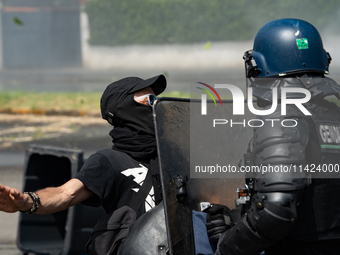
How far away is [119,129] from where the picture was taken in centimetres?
258

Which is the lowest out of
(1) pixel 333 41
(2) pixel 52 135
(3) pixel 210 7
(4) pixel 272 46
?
(2) pixel 52 135

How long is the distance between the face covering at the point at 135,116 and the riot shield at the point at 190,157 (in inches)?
10.3

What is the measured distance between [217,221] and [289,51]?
85cm

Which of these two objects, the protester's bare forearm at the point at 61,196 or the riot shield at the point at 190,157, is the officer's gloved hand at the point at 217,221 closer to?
the riot shield at the point at 190,157

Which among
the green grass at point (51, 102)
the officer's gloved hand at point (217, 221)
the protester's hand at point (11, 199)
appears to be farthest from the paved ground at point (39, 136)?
the officer's gloved hand at point (217, 221)

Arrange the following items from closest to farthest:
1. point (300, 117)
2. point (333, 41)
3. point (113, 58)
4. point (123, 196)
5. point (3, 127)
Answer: point (300, 117)
point (123, 196)
point (3, 127)
point (333, 41)
point (113, 58)

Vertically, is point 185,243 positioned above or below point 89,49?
below

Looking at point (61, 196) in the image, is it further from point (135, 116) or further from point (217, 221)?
point (217, 221)

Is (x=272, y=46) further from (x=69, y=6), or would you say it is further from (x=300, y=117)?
(x=69, y=6)

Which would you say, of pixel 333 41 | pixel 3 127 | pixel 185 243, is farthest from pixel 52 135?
pixel 333 41

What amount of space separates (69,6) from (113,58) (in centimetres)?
632

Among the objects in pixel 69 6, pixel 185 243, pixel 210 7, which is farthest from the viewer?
pixel 69 6

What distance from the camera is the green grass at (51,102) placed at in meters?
11.8

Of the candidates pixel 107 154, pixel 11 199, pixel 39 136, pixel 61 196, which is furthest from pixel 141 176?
pixel 39 136
